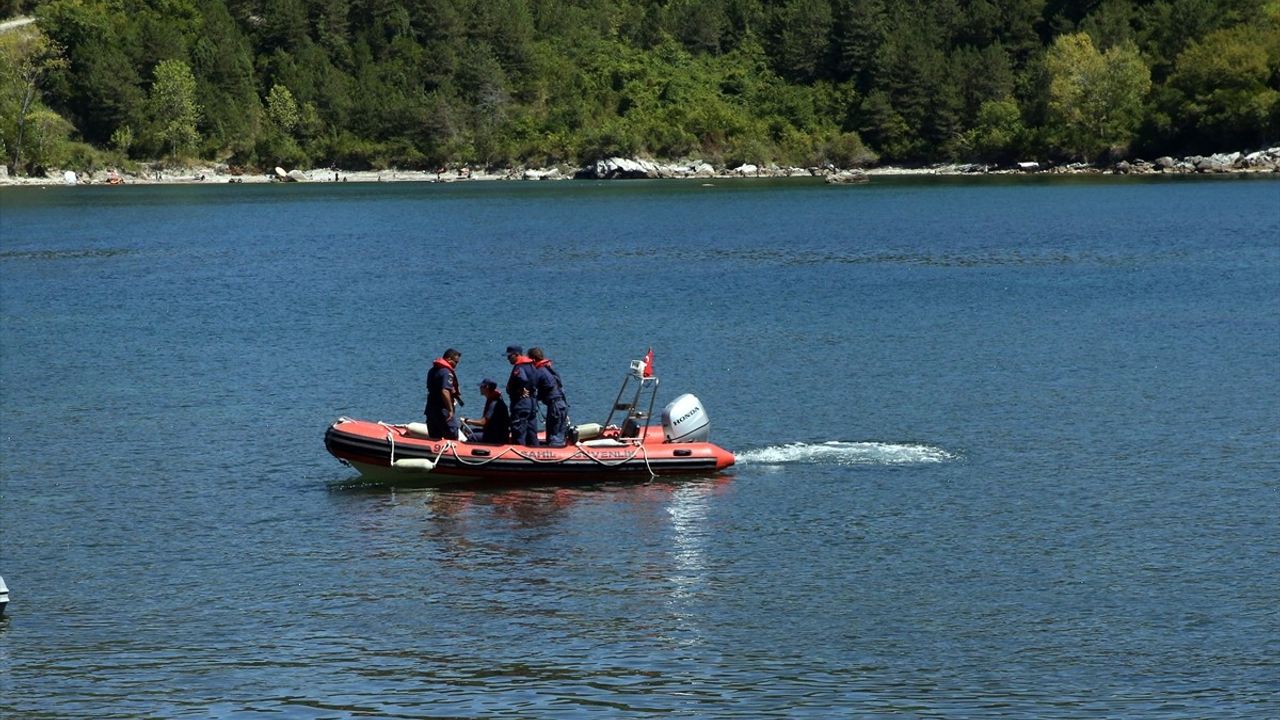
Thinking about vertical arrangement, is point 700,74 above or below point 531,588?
above

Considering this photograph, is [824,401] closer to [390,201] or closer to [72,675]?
[72,675]

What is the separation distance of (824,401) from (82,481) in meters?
13.9

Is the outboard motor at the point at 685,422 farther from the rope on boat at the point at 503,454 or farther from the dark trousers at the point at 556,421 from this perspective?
the dark trousers at the point at 556,421

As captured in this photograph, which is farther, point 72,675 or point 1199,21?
point 1199,21

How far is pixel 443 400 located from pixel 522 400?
3.93 ft

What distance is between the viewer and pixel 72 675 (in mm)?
16812

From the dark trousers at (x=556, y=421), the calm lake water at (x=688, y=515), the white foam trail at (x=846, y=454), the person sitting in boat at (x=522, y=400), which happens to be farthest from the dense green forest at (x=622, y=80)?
the person sitting in boat at (x=522, y=400)

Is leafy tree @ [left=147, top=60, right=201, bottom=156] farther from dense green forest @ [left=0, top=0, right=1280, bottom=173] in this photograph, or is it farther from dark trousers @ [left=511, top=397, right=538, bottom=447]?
dark trousers @ [left=511, top=397, right=538, bottom=447]

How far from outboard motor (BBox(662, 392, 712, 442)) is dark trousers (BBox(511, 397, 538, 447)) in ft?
7.12

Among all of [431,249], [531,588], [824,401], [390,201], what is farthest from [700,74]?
[531,588]

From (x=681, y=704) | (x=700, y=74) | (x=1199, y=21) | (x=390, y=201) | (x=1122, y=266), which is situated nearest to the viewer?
(x=681, y=704)

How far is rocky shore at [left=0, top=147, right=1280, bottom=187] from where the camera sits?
150 metres

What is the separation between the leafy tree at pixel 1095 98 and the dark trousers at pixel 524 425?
130m

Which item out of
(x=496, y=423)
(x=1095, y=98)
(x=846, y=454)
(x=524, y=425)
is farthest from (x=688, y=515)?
(x=1095, y=98)
